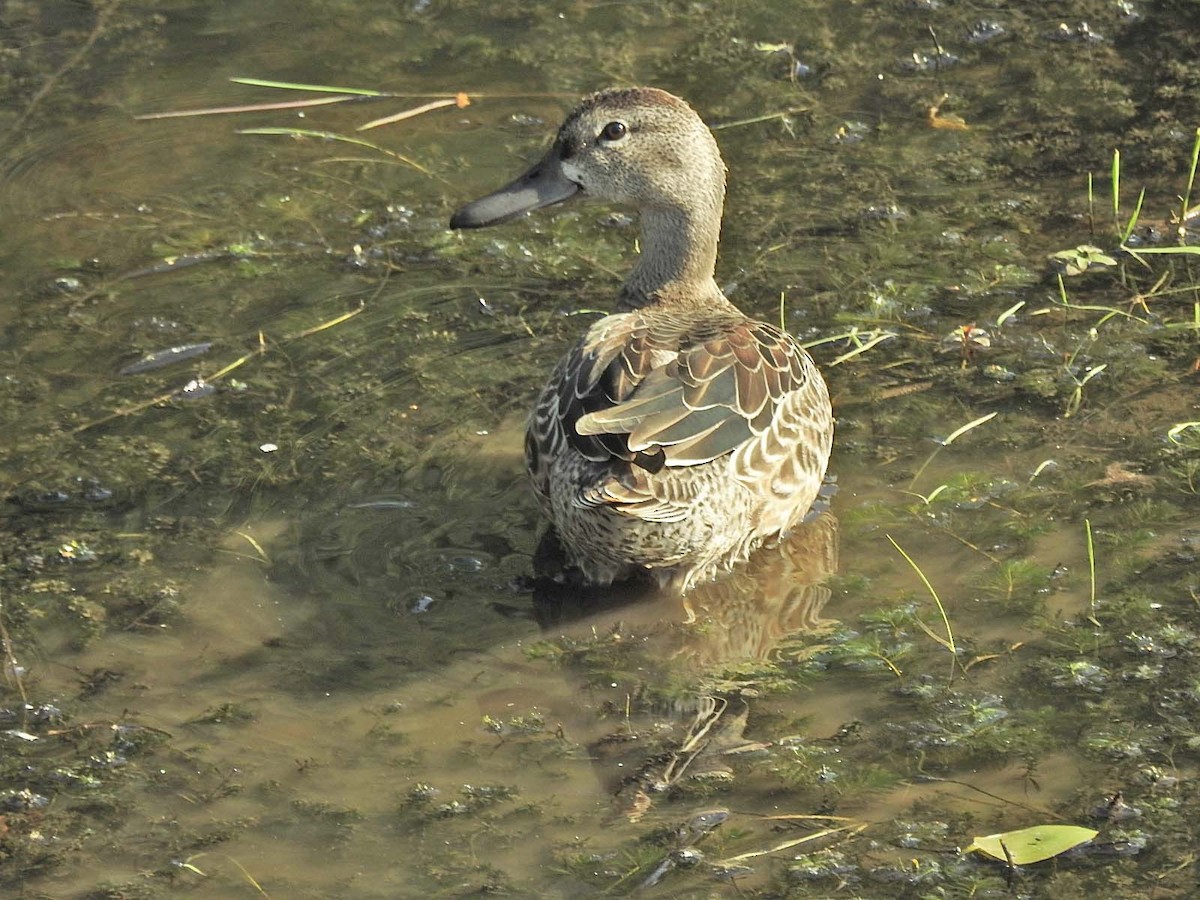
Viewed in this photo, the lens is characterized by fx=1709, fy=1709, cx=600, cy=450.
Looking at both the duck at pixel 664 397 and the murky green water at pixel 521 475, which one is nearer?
the murky green water at pixel 521 475

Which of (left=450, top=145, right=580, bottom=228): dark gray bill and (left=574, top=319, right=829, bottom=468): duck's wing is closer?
(left=574, top=319, right=829, bottom=468): duck's wing

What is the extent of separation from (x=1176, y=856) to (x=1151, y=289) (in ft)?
8.65

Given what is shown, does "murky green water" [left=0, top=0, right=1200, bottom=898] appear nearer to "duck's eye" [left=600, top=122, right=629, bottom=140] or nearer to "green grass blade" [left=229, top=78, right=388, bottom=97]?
"green grass blade" [left=229, top=78, right=388, bottom=97]

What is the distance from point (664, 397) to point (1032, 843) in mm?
1543

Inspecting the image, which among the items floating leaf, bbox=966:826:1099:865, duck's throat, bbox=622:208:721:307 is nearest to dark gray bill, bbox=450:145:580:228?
duck's throat, bbox=622:208:721:307

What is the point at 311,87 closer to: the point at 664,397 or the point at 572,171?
the point at 572,171

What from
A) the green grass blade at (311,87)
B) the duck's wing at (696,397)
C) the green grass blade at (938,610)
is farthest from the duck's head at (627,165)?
the green grass blade at (311,87)

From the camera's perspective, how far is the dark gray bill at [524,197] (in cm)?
555

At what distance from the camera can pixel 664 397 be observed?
15.2 feet

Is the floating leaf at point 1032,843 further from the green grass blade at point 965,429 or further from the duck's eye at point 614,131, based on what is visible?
the duck's eye at point 614,131

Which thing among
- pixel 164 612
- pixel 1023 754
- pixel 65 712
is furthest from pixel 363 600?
pixel 1023 754

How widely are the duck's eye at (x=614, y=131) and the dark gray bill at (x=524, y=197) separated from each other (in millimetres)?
174

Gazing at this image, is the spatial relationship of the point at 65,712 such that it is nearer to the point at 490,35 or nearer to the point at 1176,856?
the point at 1176,856

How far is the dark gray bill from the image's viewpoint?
5547 mm
